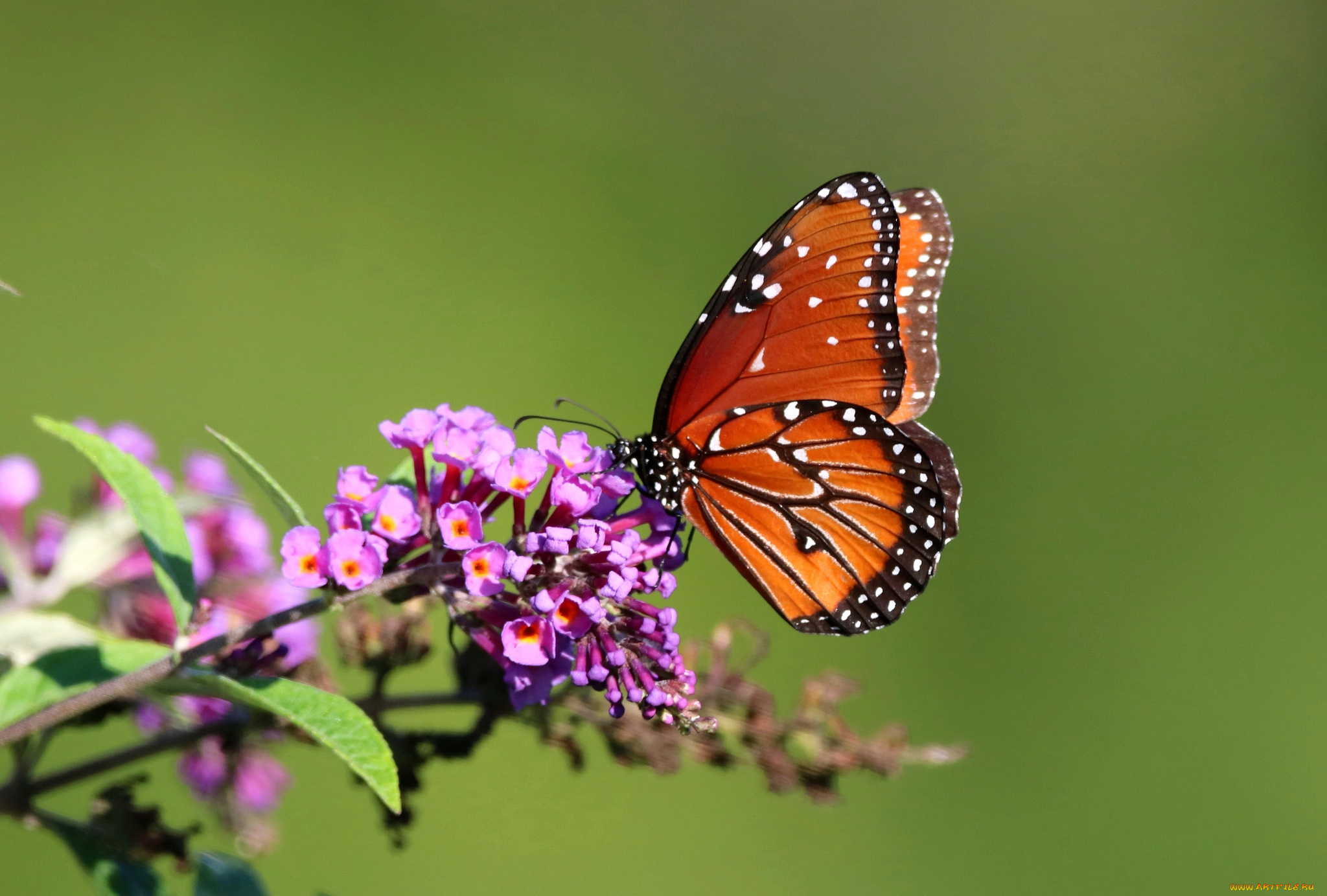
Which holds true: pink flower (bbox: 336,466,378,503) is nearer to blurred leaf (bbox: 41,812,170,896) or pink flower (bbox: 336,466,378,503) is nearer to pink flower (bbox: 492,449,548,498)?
pink flower (bbox: 492,449,548,498)

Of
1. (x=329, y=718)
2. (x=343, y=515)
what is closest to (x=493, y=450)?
(x=343, y=515)

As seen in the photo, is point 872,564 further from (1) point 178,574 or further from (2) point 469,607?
(1) point 178,574

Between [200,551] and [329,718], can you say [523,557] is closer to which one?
[329,718]

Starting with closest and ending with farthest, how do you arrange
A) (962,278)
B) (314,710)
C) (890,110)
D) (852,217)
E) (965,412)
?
(314,710)
(852,217)
(965,412)
(962,278)
(890,110)

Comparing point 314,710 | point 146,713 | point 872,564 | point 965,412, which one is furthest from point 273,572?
point 965,412

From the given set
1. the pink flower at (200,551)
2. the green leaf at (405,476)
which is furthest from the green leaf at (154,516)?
the pink flower at (200,551)

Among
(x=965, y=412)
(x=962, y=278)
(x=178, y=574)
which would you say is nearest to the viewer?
(x=178, y=574)
